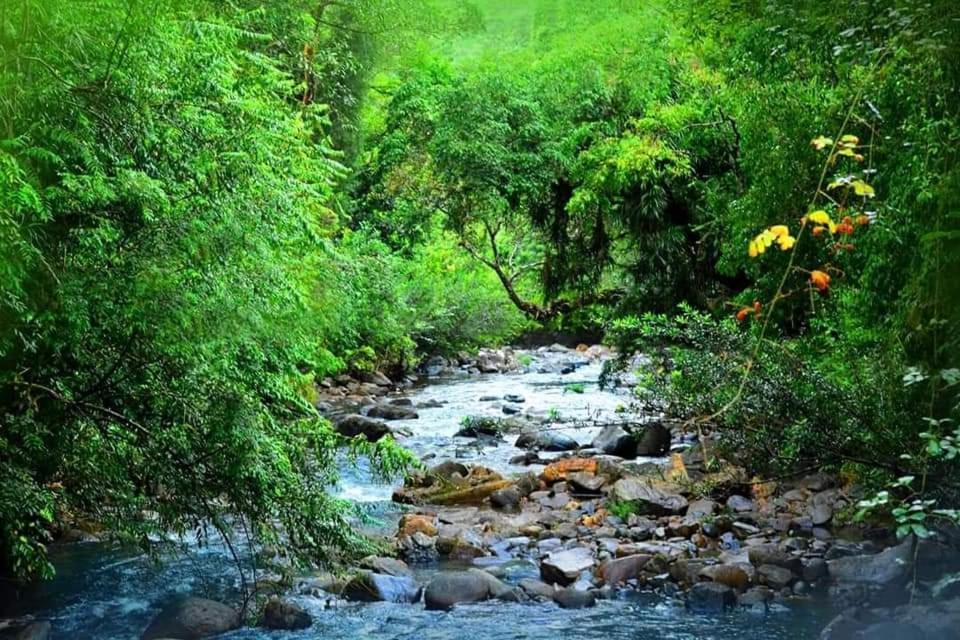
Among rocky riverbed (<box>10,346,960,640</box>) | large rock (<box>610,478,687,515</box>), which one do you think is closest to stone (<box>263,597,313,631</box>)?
rocky riverbed (<box>10,346,960,640</box>)

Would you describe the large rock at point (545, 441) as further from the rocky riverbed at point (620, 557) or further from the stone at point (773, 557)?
the stone at point (773, 557)

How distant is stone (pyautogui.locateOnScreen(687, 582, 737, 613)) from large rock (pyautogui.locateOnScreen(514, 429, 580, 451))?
5.41 metres

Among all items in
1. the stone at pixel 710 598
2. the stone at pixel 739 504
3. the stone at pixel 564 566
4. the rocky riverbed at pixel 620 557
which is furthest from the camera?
the stone at pixel 739 504

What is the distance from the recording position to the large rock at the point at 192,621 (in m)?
6.11

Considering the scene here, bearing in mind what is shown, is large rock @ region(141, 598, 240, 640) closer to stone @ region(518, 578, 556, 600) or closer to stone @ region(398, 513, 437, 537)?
stone @ region(518, 578, 556, 600)

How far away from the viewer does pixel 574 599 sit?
266 inches

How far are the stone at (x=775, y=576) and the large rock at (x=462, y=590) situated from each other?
5.60 ft

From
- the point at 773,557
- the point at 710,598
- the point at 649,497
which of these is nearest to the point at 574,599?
the point at 710,598

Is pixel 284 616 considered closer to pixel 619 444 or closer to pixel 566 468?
pixel 566 468

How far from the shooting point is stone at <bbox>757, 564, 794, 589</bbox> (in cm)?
681

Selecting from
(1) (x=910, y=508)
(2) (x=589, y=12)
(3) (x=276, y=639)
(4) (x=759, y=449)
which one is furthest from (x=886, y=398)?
(2) (x=589, y=12)

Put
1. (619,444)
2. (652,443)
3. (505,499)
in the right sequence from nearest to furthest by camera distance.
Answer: (505,499) → (652,443) → (619,444)

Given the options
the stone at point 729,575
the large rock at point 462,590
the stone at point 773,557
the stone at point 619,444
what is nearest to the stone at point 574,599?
the large rock at point 462,590

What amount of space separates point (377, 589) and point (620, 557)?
1.83m
